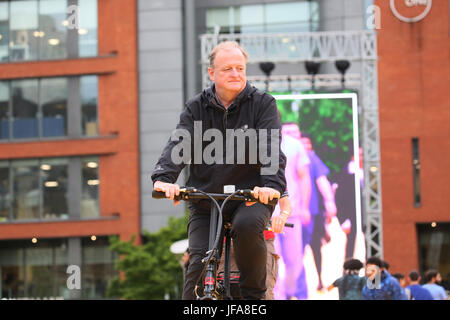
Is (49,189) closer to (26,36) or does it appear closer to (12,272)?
(12,272)

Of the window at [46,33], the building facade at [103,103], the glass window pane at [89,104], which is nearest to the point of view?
the building facade at [103,103]

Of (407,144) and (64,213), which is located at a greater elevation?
(407,144)

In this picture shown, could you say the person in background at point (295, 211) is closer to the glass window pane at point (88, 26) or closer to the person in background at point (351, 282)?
the person in background at point (351, 282)

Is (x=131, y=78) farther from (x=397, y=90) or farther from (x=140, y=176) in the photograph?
(x=397, y=90)

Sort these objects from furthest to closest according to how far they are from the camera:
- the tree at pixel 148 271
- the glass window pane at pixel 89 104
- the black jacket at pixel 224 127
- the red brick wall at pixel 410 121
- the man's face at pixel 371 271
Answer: the glass window pane at pixel 89 104 < the red brick wall at pixel 410 121 < the tree at pixel 148 271 < the man's face at pixel 371 271 < the black jacket at pixel 224 127

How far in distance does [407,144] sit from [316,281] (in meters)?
20.0

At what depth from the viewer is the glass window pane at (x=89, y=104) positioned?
122 feet

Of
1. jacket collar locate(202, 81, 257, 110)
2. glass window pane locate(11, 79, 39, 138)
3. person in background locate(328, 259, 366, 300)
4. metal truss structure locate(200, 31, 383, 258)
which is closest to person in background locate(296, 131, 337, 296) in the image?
person in background locate(328, 259, 366, 300)

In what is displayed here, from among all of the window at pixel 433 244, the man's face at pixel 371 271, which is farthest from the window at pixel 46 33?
the man's face at pixel 371 271

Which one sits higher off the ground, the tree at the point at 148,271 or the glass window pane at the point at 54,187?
the glass window pane at the point at 54,187

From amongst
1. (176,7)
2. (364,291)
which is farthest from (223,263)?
(176,7)

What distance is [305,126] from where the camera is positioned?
16.9 meters

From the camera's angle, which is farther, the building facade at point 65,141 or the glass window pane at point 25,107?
the glass window pane at point 25,107

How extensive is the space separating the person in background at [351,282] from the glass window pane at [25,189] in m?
26.5
